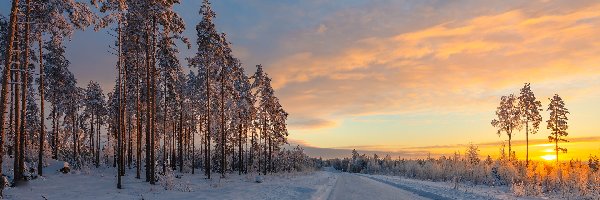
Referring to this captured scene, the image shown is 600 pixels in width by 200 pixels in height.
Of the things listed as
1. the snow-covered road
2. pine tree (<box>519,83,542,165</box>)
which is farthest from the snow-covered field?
pine tree (<box>519,83,542,165</box>)

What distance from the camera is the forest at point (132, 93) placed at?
26094 millimetres

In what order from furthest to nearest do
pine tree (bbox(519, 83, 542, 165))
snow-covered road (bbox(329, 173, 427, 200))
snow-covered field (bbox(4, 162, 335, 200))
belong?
pine tree (bbox(519, 83, 542, 165))
snow-covered field (bbox(4, 162, 335, 200))
snow-covered road (bbox(329, 173, 427, 200))

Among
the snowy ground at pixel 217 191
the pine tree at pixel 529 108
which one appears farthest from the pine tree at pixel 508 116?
the snowy ground at pixel 217 191

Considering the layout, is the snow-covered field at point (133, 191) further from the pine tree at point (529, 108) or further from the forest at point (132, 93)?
the pine tree at point (529, 108)

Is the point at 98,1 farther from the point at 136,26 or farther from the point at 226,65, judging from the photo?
the point at 226,65

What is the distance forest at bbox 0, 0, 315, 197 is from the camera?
26.1 metres

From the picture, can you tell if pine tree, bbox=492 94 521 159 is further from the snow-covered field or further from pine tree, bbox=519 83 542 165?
the snow-covered field

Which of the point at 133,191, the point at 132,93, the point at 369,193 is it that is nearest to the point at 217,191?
the point at 133,191

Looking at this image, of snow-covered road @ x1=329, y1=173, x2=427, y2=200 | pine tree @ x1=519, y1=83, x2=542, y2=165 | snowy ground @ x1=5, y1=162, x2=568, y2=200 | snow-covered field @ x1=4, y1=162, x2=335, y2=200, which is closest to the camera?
snow-covered road @ x1=329, y1=173, x2=427, y2=200

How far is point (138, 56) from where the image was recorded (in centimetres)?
3491

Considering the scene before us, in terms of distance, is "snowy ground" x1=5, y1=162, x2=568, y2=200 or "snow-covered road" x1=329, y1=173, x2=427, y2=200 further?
"snowy ground" x1=5, y1=162, x2=568, y2=200

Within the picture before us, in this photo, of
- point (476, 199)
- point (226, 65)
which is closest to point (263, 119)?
point (226, 65)

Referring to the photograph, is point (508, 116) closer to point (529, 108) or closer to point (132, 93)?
point (529, 108)

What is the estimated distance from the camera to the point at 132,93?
46781mm
